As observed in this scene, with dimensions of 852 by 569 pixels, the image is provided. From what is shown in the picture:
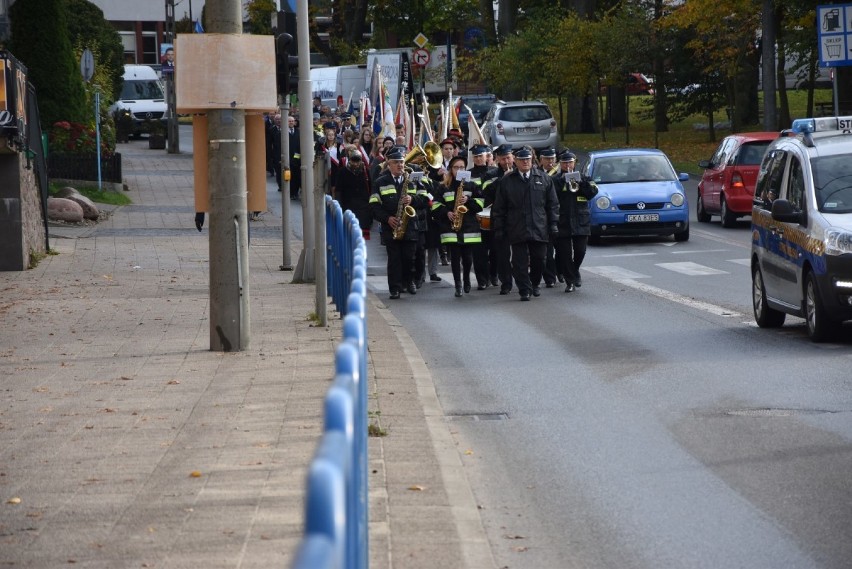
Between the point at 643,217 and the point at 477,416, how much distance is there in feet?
50.0

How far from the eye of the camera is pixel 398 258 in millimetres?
18781

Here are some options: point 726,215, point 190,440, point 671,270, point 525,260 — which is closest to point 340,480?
point 190,440

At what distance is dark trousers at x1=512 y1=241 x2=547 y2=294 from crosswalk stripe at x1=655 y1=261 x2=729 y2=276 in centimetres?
282

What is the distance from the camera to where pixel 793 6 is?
39.2 m

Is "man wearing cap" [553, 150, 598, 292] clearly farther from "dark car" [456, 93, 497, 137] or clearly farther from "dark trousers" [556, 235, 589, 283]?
"dark car" [456, 93, 497, 137]

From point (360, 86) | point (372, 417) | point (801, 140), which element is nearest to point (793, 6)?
point (360, 86)

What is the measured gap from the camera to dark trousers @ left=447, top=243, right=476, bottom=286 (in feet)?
61.3

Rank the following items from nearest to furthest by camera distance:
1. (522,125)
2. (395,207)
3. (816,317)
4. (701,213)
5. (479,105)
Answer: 1. (816,317)
2. (395,207)
3. (701,213)
4. (522,125)
5. (479,105)

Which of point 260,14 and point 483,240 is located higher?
point 260,14

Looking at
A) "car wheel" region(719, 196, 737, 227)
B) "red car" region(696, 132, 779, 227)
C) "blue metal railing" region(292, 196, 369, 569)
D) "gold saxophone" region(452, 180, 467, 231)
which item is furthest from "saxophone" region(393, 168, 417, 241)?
"blue metal railing" region(292, 196, 369, 569)

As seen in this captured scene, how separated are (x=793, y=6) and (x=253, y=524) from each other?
35.0 meters

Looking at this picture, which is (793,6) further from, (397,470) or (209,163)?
(397,470)

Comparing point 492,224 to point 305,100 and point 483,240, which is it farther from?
point 305,100

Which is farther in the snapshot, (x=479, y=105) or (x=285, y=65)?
(x=479, y=105)
